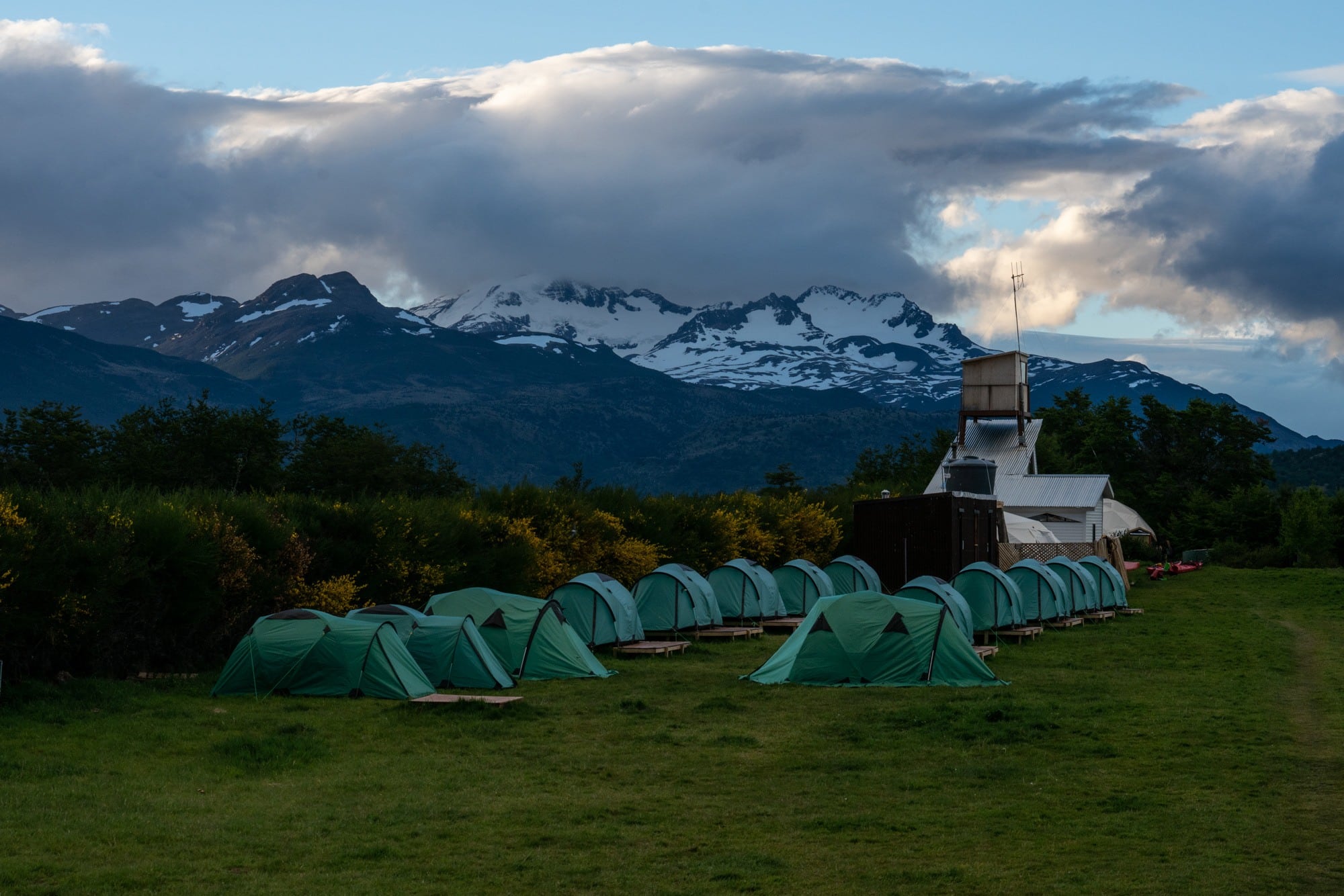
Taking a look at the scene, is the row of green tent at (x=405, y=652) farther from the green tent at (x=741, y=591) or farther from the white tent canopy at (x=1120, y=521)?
the white tent canopy at (x=1120, y=521)

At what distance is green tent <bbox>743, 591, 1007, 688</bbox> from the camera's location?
23.0 meters

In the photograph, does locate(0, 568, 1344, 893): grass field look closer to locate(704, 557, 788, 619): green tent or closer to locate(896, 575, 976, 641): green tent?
locate(896, 575, 976, 641): green tent

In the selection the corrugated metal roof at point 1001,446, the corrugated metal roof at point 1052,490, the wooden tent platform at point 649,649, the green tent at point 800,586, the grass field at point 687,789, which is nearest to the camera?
the grass field at point 687,789

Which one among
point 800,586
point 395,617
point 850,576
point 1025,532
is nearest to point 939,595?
point 800,586

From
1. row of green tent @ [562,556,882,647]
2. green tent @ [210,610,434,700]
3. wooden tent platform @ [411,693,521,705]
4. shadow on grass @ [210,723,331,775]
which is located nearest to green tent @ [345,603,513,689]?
green tent @ [210,610,434,700]

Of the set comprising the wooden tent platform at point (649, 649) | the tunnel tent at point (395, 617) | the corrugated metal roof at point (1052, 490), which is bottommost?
the wooden tent platform at point (649, 649)

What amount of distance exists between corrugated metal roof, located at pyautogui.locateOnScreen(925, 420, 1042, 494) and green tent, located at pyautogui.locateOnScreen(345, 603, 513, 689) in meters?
48.2

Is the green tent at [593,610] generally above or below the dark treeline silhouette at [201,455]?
→ below

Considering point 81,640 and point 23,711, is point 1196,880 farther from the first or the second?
point 81,640

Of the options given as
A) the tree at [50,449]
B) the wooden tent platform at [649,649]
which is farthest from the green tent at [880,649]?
the tree at [50,449]

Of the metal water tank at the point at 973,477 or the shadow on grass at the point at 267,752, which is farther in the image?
the metal water tank at the point at 973,477

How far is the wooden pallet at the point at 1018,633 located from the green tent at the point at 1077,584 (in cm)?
553

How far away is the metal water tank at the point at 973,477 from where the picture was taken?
2285 inches

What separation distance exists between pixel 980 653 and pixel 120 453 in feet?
153
